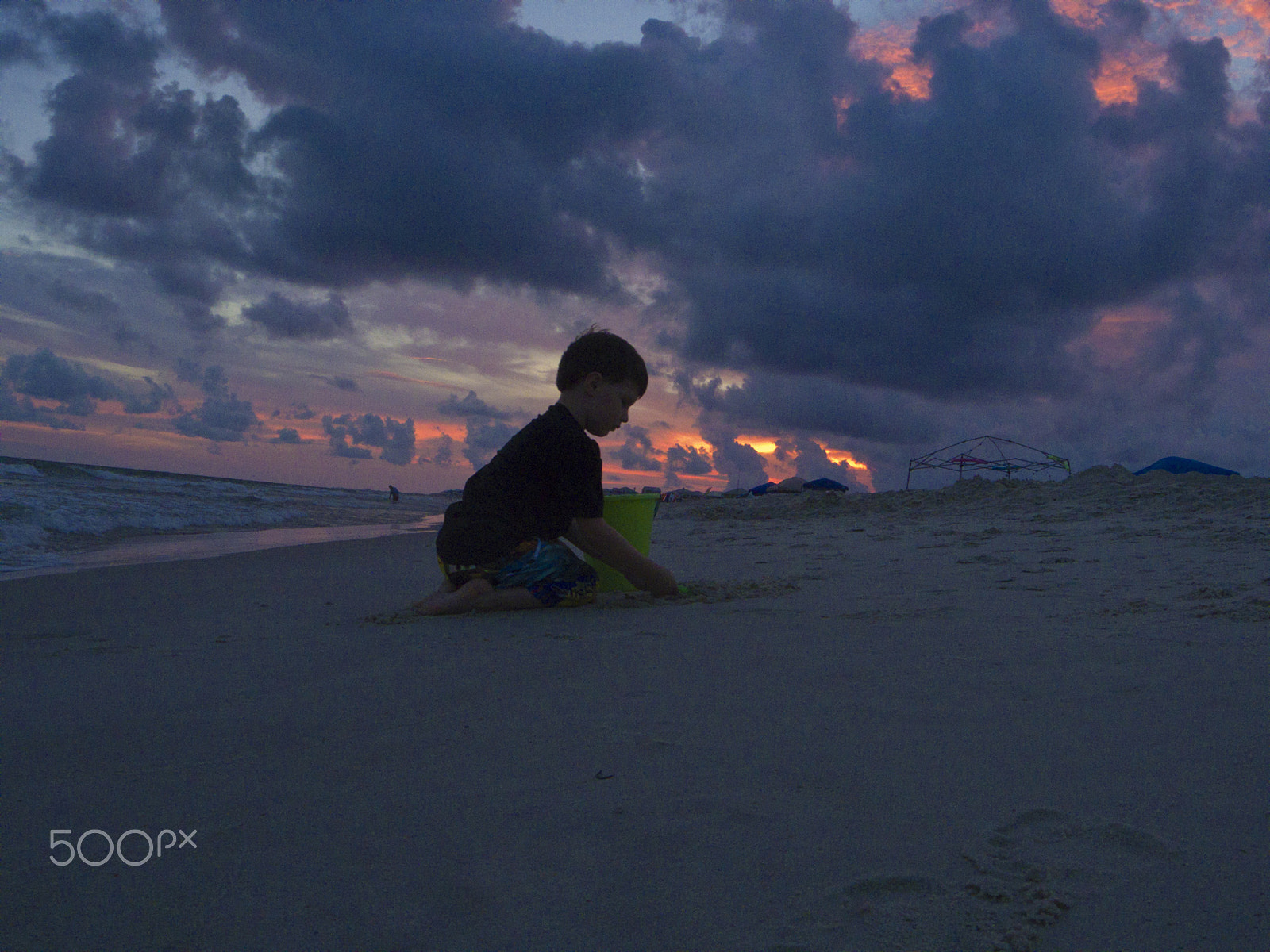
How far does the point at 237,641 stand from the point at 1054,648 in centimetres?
275

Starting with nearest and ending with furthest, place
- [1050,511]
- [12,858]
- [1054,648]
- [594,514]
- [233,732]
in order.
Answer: [12,858]
[233,732]
[1054,648]
[594,514]
[1050,511]

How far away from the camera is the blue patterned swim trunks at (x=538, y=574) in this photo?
325 centimetres

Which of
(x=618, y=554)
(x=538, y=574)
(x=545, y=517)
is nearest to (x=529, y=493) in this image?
(x=545, y=517)

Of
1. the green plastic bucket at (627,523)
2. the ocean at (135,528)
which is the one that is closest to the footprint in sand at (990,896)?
the green plastic bucket at (627,523)

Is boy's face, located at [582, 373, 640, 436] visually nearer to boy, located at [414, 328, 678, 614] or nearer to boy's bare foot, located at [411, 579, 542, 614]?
boy, located at [414, 328, 678, 614]

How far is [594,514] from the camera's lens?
10.1ft

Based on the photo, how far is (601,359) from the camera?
3.18 meters

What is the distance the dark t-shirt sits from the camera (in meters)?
3.02

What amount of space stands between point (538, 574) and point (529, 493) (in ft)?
1.22

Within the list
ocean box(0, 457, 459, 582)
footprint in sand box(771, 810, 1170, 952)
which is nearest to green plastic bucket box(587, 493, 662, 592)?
footprint in sand box(771, 810, 1170, 952)

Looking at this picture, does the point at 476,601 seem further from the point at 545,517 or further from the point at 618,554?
the point at 618,554

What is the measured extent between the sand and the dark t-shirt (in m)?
0.47

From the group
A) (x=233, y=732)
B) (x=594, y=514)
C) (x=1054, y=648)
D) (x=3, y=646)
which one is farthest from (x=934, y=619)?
(x=3, y=646)

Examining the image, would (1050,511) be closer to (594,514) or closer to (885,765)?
(594,514)
